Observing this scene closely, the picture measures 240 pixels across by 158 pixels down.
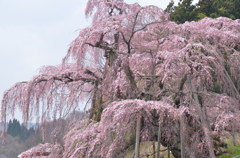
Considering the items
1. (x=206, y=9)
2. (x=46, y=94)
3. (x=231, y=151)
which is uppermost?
(x=206, y=9)

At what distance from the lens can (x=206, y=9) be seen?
12195 millimetres

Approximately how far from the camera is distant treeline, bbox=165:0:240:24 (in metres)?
11.6

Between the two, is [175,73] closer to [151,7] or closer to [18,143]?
[151,7]

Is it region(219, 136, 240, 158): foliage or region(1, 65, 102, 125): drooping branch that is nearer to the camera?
region(1, 65, 102, 125): drooping branch

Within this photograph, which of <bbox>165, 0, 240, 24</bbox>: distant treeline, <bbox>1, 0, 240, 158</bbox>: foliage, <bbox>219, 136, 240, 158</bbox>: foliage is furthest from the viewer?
<bbox>165, 0, 240, 24</bbox>: distant treeline

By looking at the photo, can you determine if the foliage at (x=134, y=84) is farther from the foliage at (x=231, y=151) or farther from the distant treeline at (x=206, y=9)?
the distant treeline at (x=206, y=9)

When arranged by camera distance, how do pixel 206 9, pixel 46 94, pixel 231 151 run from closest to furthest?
pixel 46 94, pixel 231 151, pixel 206 9

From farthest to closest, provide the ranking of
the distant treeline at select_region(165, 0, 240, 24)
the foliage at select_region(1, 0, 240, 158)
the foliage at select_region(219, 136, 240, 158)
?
1. the distant treeline at select_region(165, 0, 240, 24)
2. the foliage at select_region(219, 136, 240, 158)
3. the foliage at select_region(1, 0, 240, 158)

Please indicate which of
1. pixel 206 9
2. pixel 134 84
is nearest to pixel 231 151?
pixel 134 84

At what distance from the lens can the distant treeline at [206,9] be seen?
11.6 meters

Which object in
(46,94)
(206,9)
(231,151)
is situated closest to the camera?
(46,94)

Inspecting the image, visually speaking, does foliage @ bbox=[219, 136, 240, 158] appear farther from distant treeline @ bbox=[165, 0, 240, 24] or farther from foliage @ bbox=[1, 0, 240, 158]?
distant treeline @ bbox=[165, 0, 240, 24]

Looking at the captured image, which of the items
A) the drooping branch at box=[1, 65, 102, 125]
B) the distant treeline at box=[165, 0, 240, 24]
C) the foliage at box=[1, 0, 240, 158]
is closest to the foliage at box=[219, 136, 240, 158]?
the foliage at box=[1, 0, 240, 158]

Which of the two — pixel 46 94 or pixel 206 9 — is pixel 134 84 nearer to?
pixel 46 94
